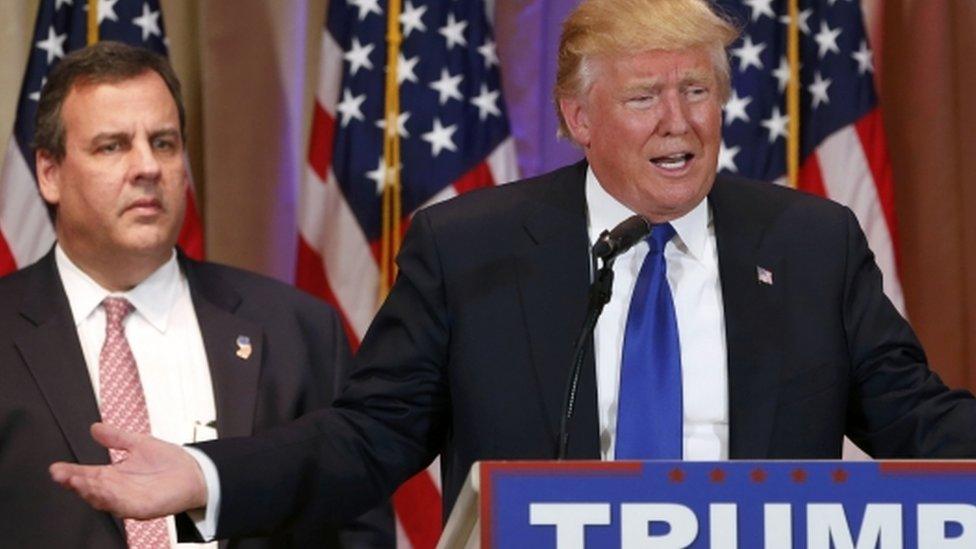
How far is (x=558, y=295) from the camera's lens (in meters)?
2.69

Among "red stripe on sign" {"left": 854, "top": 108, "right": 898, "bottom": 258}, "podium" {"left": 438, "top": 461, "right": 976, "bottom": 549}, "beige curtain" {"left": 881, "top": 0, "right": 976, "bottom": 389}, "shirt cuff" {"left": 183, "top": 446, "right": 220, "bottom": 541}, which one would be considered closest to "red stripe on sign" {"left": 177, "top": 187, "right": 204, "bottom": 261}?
"red stripe on sign" {"left": 854, "top": 108, "right": 898, "bottom": 258}

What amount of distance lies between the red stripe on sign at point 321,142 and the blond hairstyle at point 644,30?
175cm

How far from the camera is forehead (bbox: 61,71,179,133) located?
3.63 metres

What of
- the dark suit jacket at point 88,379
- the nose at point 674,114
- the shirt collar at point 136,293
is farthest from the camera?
the shirt collar at point 136,293

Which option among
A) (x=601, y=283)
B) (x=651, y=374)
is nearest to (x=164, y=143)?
(x=651, y=374)

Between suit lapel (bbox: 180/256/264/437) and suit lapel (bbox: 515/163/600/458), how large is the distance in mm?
927

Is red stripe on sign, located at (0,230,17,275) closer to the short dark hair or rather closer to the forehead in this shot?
the short dark hair

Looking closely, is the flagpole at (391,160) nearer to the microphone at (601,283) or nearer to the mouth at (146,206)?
the mouth at (146,206)

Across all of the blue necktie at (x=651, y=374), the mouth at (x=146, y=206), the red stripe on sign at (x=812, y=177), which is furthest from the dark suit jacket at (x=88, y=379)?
the red stripe on sign at (x=812, y=177)

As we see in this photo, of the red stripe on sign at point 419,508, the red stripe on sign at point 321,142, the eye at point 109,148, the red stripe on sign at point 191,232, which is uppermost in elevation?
the red stripe on sign at point 321,142

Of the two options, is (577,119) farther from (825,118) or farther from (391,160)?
(825,118)

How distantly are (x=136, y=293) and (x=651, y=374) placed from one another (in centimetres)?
138

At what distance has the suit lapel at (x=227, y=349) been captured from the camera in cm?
342

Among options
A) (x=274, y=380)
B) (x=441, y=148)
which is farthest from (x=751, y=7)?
(x=274, y=380)
